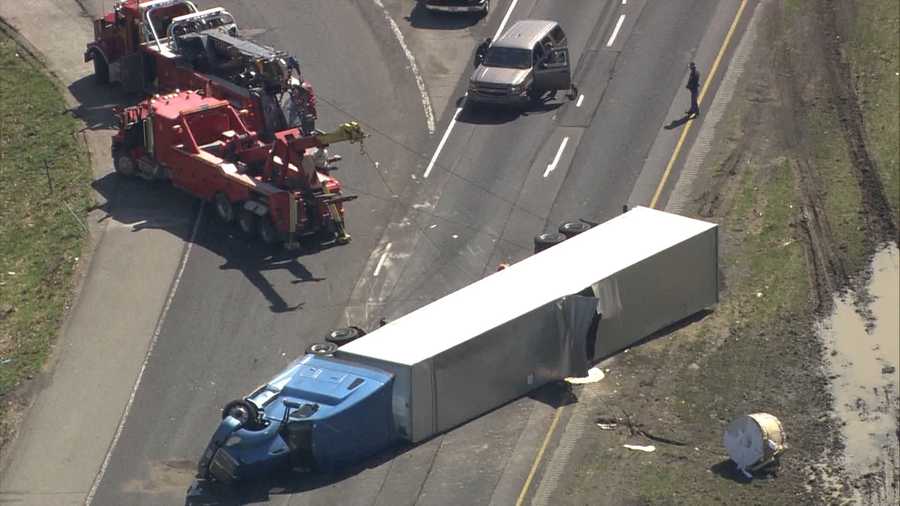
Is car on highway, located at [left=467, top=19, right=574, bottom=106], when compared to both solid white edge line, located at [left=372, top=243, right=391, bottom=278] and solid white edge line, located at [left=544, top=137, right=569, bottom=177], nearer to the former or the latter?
solid white edge line, located at [left=544, top=137, right=569, bottom=177]

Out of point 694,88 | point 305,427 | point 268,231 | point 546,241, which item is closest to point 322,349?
point 305,427

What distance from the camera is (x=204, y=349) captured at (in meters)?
34.7

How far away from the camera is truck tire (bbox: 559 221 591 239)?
3716 centimetres

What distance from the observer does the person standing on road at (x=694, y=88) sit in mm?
43406

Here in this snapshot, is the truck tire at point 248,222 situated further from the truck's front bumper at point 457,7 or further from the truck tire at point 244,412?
the truck's front bumper at point 457,7

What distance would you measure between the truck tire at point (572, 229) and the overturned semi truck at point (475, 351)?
148 cm

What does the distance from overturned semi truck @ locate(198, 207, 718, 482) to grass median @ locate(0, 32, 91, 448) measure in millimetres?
6180

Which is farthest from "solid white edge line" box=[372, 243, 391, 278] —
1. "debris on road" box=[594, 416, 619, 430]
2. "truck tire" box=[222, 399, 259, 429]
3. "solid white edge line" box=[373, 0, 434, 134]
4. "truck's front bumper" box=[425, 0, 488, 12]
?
"truck's front bumper" box=[425, 0, 488, 12]

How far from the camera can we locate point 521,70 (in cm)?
4453

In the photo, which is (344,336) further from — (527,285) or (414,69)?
(414,69)

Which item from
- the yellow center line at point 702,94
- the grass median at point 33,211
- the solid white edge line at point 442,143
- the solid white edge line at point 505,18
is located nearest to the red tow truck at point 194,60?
the grass median at point 33,211

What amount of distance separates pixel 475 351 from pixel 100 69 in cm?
2058

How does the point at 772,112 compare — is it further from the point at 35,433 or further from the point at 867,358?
the point at 35,433

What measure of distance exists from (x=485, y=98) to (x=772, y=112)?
304 inches
